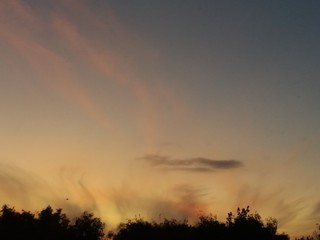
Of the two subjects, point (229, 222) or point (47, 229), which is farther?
point (47, 229)

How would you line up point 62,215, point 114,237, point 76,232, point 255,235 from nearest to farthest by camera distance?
point 255,235 < point 114,237 < point 76,232 < point 62,215

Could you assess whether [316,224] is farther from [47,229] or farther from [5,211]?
[5,211]

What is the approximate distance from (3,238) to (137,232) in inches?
1063

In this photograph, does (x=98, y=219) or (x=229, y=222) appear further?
(x=98, y=219)

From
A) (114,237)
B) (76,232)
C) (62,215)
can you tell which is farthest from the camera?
(62,215)

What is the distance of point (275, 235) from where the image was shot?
2899 inches

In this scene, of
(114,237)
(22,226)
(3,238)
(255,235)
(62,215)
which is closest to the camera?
(255,235)

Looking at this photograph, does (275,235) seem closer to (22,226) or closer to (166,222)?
(166,222)

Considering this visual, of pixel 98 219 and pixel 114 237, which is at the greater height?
pixel 98 219

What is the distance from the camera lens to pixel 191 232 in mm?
78875

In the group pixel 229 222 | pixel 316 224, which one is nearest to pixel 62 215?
pixel 229 222

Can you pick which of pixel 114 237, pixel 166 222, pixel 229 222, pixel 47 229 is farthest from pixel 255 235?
pixel 47 229

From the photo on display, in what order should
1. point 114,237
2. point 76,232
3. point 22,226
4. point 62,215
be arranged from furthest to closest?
point 62,215 < point 76,232 < point 114,237 < point 22,226

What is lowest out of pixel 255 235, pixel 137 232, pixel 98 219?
pixel 255 235
